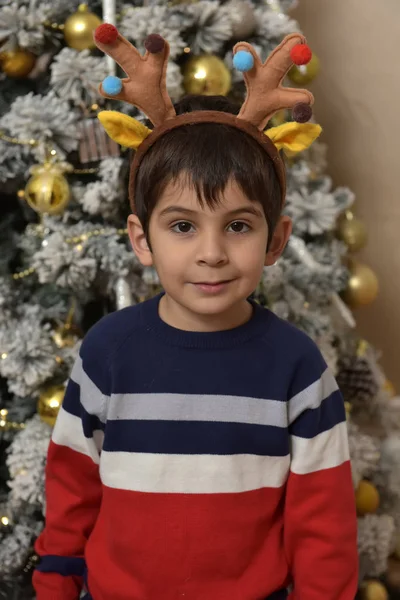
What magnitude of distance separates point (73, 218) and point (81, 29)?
31cm

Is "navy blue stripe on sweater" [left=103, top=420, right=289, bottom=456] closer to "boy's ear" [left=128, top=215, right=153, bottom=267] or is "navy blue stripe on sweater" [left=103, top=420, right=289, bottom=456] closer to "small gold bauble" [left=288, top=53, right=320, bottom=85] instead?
A: "boy's ear" [left=128, top=215, right=153, bottom=267]

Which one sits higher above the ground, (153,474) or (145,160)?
(145,160)

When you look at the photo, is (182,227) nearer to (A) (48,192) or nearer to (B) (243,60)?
(B) (243,60)

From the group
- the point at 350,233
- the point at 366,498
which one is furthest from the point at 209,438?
the point at 350,233

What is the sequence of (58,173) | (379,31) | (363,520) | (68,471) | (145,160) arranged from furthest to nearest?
(379,31), (363,520), (58,173), (68,471), (145,160)

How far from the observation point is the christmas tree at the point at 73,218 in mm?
1075

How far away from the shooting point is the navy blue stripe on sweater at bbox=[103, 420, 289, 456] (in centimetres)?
80

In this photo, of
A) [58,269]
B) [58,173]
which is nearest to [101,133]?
[58,173]

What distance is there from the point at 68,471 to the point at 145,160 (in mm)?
442

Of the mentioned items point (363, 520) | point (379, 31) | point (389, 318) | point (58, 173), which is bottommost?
point (363, 520)

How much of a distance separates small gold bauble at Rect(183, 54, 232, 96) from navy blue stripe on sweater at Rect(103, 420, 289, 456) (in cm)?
60

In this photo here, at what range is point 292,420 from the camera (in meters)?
0.82

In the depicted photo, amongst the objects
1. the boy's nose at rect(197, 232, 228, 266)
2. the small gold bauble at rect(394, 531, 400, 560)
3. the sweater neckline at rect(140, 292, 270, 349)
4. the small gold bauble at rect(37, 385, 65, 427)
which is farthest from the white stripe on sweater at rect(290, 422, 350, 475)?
the small gold bauble at rect(394, 531, 400, 560)

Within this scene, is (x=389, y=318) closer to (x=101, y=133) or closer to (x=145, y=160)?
(x=101, y=133)
